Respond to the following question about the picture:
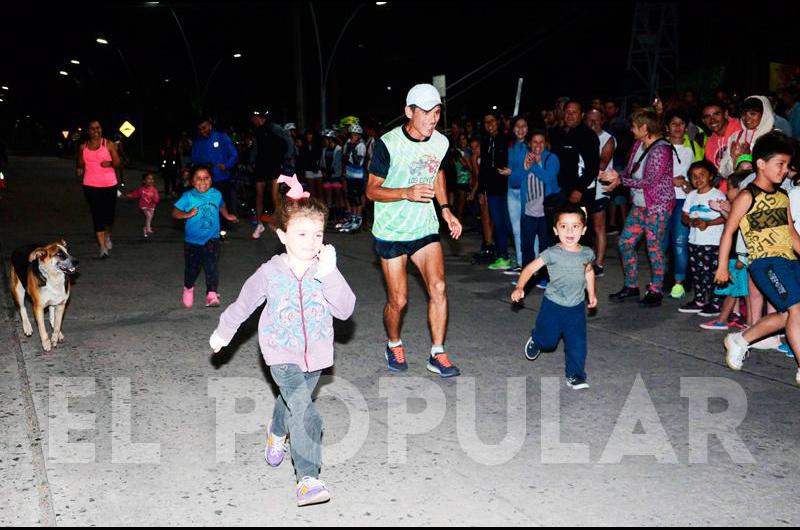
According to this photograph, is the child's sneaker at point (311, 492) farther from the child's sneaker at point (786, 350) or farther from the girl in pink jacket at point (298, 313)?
the child's sneaker at point (786, 350)

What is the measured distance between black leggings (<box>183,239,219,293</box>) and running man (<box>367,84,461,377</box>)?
2.98 metres

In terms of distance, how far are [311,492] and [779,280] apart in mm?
4011

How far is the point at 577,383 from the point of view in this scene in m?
6.14

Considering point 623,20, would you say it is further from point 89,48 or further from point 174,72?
point 89,48

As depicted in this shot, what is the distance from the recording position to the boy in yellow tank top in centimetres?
633

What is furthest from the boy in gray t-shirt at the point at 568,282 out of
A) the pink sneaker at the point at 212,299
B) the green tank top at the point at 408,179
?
the pink sneaker at the point at 212,299

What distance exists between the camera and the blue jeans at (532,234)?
34.0 ft

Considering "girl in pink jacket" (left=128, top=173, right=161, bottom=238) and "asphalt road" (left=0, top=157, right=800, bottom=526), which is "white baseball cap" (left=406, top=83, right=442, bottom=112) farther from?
"girl in pink jacket" (left=128, top=173, right=161, bottom=238)

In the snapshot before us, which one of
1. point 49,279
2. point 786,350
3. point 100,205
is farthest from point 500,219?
point 49,279

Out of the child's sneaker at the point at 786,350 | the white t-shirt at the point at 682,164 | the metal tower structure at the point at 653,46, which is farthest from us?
the metal tower structure at the point at 653,46

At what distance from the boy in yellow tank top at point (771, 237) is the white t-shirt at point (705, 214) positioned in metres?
1.80

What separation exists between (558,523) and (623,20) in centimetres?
5313

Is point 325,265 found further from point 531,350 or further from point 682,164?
point 682,164

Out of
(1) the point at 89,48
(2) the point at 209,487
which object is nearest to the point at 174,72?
(1) the point at 89,48
